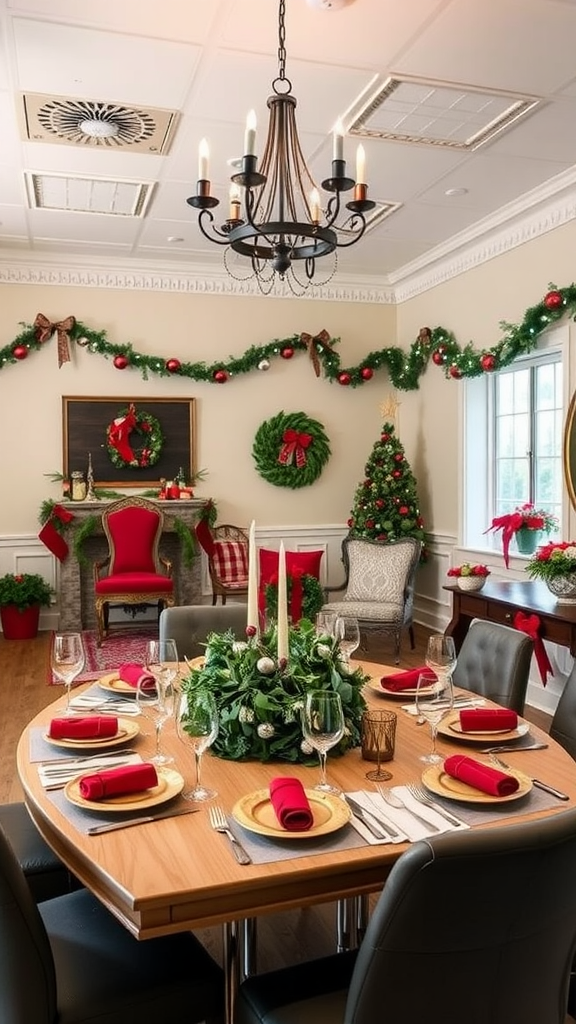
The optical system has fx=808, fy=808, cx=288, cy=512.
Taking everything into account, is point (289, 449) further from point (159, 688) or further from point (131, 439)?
point (159, 688)

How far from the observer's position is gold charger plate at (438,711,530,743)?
203 cm

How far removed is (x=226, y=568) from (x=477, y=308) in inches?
113

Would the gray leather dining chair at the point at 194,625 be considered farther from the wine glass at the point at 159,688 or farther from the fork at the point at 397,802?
the fork at the point at 397,802

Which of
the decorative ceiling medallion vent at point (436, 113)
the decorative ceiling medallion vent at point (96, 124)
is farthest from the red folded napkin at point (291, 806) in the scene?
the decorative ceiling medallion vent at point (96, 124)

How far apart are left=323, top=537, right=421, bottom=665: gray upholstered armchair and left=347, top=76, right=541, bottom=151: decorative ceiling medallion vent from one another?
2946mm

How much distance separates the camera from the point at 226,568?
6762 millimetres

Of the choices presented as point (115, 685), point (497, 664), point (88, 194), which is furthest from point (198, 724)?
point (88, 194)

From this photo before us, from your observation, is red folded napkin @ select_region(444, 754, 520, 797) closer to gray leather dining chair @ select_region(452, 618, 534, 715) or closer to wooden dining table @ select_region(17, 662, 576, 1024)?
wooden dining table @ select_region(17, 662, 576, 1024)

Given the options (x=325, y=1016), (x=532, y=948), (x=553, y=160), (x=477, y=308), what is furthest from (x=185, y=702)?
(x=477, y=308)

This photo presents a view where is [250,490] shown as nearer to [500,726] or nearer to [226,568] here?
[226,568]

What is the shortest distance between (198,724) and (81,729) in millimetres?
349

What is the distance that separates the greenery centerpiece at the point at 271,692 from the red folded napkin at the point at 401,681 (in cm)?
40

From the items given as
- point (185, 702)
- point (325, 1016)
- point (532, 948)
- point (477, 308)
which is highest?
point (477, 308)

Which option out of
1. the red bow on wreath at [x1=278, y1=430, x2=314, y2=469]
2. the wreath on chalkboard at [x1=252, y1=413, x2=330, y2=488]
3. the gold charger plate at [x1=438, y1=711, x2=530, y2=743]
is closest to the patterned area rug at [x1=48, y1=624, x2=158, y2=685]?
the wreath on chalkboard at [x1=252, y1=413, x2=330, y2=488]
